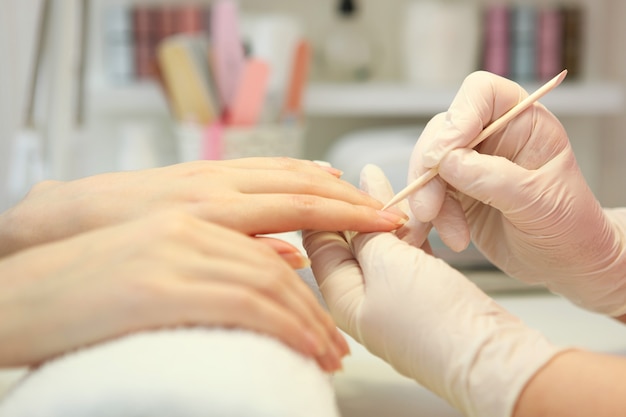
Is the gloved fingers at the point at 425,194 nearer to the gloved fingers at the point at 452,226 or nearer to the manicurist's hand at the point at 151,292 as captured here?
the gloved fingers at the point at 452,226

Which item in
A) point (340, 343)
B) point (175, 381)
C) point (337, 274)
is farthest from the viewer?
point (337, 274)

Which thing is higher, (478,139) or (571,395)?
(478,139)

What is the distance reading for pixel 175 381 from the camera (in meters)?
0.45

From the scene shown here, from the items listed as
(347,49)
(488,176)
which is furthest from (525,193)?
(347,49)

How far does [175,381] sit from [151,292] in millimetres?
69

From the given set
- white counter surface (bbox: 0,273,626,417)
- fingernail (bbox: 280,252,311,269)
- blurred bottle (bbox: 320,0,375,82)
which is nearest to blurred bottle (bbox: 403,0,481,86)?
blurred bottle (bbox: 320,0,375,82)

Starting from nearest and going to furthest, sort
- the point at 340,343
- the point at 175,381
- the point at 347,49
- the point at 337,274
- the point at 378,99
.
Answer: the point at 175,381 < the point at 340,343 < the point at 337,274 < the point at 378,99 < the point at 347,49

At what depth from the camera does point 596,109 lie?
1.77m

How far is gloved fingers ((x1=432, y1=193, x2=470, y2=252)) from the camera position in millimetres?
753

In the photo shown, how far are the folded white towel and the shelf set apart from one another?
1.26 meters

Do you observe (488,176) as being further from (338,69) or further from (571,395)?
(338,69)

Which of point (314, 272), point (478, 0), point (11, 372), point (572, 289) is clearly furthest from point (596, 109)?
point (11, 372)

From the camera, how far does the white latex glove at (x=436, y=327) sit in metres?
0.56

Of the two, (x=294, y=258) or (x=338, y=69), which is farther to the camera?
(x=338, y=69)
